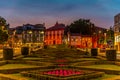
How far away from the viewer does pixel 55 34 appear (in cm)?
15400

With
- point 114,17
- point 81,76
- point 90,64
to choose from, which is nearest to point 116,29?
point 114,17

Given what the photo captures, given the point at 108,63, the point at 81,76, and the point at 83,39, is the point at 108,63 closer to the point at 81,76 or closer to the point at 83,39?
the point at 81,76

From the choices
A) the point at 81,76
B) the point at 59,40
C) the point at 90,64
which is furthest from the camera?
the point at 59,40

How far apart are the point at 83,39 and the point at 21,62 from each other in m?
119

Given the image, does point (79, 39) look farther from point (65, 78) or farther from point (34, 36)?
point (65, 78)

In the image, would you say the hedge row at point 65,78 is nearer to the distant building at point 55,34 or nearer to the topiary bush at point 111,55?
the topiary bush at point 111,55

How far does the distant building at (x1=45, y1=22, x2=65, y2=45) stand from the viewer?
499 ft

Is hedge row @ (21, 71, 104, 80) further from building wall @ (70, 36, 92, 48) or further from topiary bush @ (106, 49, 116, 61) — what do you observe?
building wall @ (70, 36, 92, 48)

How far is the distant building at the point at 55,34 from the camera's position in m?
152

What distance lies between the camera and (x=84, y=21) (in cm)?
14575

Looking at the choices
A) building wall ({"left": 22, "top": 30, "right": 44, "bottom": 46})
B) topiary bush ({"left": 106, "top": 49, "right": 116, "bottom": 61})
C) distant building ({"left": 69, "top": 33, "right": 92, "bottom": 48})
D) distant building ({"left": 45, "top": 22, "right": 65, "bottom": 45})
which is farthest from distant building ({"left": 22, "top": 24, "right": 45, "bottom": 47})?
topiary bush ({"left": 106, "top": 49, "right": 116, "bottom": 61})

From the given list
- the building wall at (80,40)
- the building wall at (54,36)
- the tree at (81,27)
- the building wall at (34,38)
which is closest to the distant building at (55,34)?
the building wall at (54,36)

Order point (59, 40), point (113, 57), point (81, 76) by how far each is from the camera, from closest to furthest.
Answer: point (81, 76) < point (113, 57) < point (59, 40)

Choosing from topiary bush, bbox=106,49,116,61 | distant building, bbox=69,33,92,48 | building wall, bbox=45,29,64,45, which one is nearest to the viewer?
topiary bush, bbox=106,49,116,61
